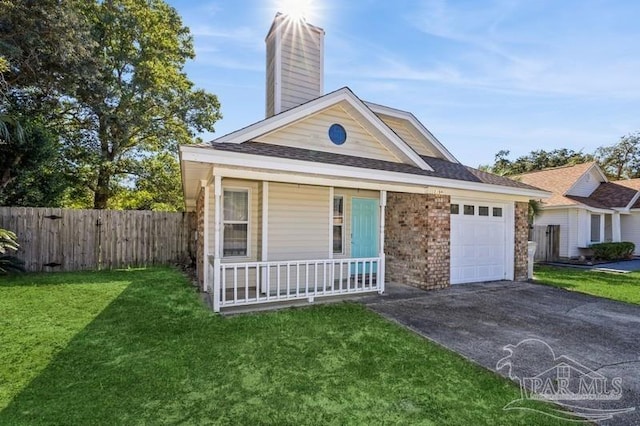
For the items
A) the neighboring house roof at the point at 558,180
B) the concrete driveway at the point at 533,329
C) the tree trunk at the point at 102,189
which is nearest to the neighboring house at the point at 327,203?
the concrete driveway at the point at 533,329

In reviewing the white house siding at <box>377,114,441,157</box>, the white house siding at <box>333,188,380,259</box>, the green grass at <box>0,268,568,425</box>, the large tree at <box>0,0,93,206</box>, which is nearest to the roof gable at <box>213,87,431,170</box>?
the white house siding at <box>333,188,380,259</box>

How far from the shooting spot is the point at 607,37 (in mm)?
8352

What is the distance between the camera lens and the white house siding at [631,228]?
19.2 metres

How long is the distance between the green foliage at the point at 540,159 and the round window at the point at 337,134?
115ft

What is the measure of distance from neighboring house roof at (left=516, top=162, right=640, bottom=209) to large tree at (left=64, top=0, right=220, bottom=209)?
62.2 feet

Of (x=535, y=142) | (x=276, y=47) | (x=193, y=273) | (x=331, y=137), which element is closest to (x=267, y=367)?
(x=331, y=137)

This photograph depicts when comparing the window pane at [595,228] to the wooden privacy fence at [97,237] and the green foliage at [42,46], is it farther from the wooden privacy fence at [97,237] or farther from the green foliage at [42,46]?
the green foliage at [42,46]

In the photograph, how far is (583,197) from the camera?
60.6 ft

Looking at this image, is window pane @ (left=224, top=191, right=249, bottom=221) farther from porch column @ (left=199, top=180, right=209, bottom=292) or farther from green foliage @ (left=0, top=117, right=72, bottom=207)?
green foliage @ (left=0, top=117, right=72, bottom=207)

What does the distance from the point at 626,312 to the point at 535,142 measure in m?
34.5

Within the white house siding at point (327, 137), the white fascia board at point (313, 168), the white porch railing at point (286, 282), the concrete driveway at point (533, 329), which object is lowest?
the concrete driveway at point (533, 329)

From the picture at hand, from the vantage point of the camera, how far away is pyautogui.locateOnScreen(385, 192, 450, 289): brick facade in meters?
8.06

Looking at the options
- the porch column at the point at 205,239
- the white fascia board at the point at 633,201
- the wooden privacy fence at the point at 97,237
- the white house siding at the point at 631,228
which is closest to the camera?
the porch column at the point at 205,239

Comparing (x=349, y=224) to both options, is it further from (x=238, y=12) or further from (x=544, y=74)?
(x=544, y=74)
